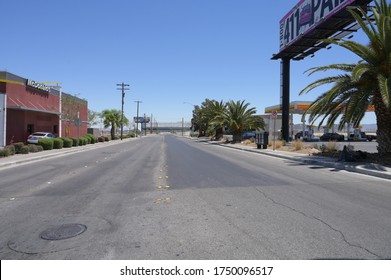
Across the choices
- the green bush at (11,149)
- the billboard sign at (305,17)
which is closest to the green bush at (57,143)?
the green bush at (11,149)

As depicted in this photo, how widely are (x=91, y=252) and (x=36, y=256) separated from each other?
693mm

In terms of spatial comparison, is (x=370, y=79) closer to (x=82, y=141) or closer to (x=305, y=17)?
(x=305, y=17)

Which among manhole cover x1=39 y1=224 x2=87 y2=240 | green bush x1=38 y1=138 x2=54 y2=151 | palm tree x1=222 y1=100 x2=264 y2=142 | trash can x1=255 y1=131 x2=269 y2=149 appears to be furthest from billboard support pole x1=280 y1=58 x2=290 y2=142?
manhole cover x1=39 y1=224 x2=87 y2=240

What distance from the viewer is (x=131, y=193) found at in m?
9.12

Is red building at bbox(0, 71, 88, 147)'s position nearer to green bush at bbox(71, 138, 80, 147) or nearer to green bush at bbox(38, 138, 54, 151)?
green bush at bbox(71, 138, 80, 147)

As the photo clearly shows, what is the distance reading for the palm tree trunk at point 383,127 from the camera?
16.3 meters

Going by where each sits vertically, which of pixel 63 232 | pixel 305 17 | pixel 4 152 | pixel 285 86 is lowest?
pixel 63 232

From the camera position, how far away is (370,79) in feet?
54.3

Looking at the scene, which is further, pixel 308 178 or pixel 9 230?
pixel 308 178

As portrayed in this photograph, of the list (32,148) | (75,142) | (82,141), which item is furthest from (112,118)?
(32,148)

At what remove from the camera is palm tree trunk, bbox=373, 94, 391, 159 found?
16328mm

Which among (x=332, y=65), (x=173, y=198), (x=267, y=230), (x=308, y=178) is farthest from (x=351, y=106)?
(x=267, y=230)

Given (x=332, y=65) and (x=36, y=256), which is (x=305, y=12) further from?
(x=36, y=256)

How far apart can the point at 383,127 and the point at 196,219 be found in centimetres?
1359
